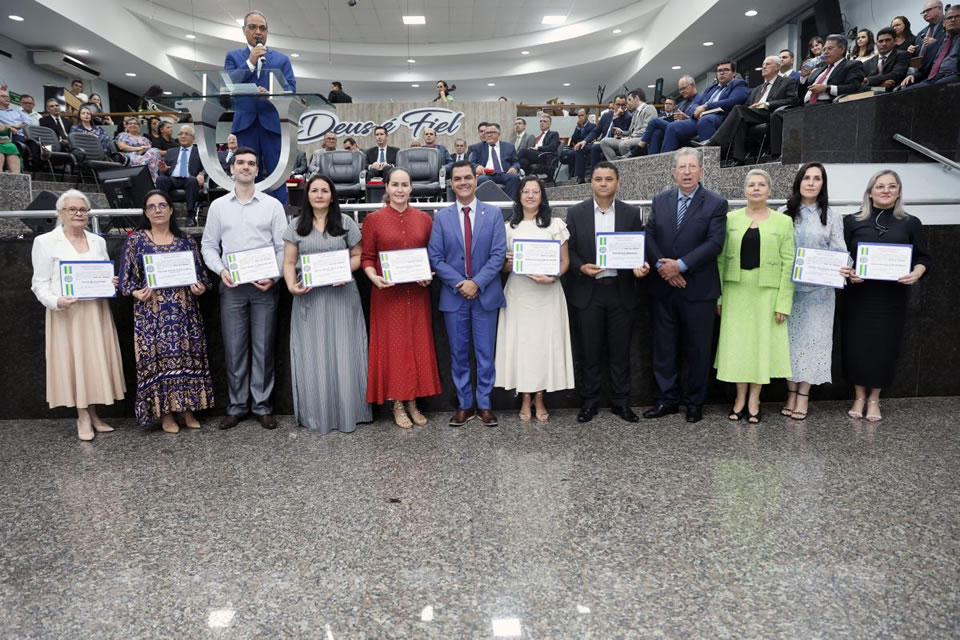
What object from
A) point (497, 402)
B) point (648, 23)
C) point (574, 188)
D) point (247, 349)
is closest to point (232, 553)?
point (247, 349)

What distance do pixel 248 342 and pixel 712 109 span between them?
579 centimetres

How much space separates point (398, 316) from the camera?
3.69 meters

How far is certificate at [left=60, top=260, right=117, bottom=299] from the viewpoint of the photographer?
3.50 metres

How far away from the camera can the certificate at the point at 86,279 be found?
350 centimetres

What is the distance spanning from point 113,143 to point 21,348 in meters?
7.57

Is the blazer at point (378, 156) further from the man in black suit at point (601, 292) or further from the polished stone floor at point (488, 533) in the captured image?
the polished stone floor at point (488, 533)

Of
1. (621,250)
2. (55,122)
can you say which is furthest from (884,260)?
(55,122)

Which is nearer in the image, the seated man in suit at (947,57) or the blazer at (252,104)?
the blazer at (252,104)

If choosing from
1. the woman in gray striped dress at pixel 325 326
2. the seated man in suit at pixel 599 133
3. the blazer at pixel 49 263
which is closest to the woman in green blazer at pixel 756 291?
the woman in gray striped dress at pixel 325 326

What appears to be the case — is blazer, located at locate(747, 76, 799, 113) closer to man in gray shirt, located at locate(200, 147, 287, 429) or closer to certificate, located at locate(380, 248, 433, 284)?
certificate, located at locate(380, 248, 433, 284)

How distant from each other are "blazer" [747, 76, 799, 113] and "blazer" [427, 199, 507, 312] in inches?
174

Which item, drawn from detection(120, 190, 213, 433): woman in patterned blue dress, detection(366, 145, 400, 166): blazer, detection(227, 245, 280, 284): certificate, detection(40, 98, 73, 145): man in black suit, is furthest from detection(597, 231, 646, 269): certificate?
detection(40, 98, 73, 145): man in black suit

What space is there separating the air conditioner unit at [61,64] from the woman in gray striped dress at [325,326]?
44.7 ft

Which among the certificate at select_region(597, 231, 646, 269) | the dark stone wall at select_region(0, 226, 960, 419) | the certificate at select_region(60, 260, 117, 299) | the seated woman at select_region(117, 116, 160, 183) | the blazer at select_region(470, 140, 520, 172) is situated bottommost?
the dark stone wall at select_region(0, 226, 960, 419)
